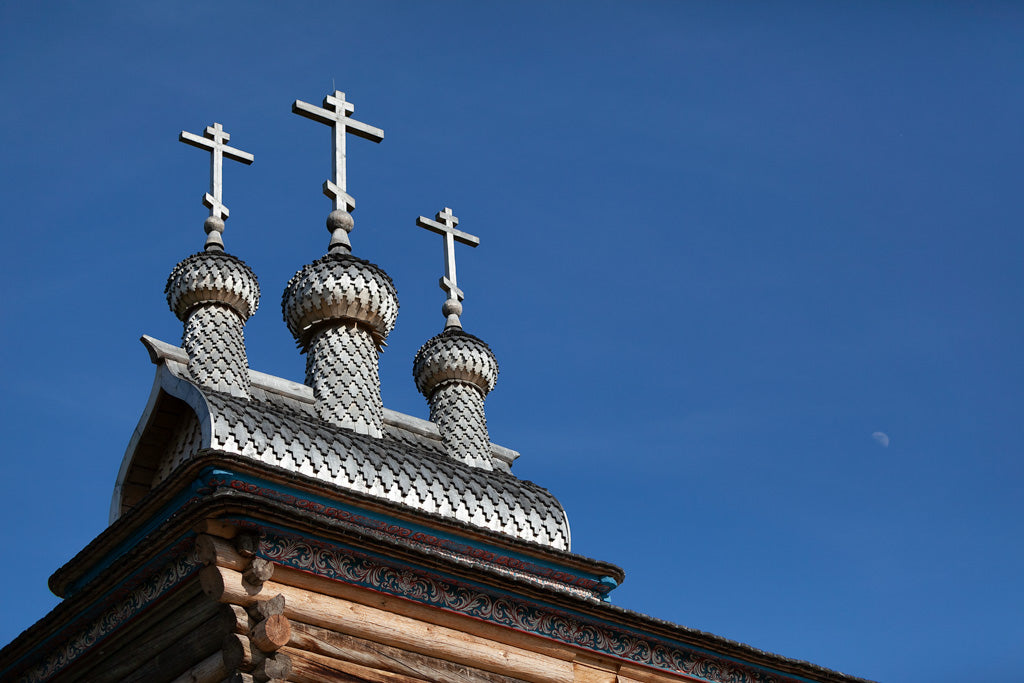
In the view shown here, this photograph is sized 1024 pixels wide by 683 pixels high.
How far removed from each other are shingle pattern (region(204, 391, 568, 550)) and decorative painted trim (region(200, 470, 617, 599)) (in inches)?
8.0

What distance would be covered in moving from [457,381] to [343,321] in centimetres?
140

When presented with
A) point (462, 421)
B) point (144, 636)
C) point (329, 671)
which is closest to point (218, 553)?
point (329, 671)

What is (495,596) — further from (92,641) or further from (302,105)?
(302,105)

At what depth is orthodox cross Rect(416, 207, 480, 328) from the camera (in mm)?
13969

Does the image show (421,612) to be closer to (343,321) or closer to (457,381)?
(343,321)

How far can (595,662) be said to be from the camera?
8.88 m

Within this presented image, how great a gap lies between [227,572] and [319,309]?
5.32 m

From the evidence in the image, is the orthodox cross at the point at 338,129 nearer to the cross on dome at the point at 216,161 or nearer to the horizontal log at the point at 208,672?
the cross on dome at the point at 216,161

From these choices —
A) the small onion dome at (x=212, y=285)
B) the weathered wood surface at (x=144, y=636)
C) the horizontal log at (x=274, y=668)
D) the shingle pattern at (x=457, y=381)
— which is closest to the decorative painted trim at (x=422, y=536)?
the weathered wood surface at (x=144, y=636)

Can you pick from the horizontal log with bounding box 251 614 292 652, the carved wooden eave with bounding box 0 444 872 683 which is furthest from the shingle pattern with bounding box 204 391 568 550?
the horizontal log with bounding box 251 614 292 652

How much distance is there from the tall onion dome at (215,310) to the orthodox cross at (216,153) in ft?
1.65

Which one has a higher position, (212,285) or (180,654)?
(212,285)

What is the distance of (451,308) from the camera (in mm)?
13953

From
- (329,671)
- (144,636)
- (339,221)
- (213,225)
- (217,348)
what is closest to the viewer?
(329,671)
